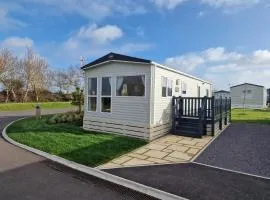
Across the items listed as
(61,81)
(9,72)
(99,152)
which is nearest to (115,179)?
(99,152)

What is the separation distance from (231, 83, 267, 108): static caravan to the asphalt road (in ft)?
98.8

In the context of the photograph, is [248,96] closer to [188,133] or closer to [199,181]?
[188,133]

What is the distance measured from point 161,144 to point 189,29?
30.5ft

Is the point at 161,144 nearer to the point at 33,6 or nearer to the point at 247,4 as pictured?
the point at 247,4

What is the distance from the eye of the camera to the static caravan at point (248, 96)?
2998 cm

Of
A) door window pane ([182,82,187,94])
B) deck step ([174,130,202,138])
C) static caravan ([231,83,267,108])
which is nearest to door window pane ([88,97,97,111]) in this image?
deck step ([174,130,202,138])

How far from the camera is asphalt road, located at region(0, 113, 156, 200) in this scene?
3.78 m

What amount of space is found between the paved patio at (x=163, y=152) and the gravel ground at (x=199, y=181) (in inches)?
15.4

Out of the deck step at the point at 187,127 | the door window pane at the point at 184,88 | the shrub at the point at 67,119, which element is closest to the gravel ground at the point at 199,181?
the deck step at the point at 187,127

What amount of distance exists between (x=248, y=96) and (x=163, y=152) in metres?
28.7

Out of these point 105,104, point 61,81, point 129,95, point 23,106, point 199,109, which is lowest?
point 23,106

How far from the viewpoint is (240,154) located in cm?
645

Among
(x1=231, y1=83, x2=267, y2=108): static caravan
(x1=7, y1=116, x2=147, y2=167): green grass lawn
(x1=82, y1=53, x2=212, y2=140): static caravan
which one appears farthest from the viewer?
(x1=231, y1=83, x2=267, y2=108): static caravan

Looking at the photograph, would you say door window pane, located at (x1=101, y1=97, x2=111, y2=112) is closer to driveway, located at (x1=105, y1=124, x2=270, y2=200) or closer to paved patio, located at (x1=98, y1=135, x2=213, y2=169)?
paved patio, located at (x1=98, y1=135, x2=213, y2=169)
